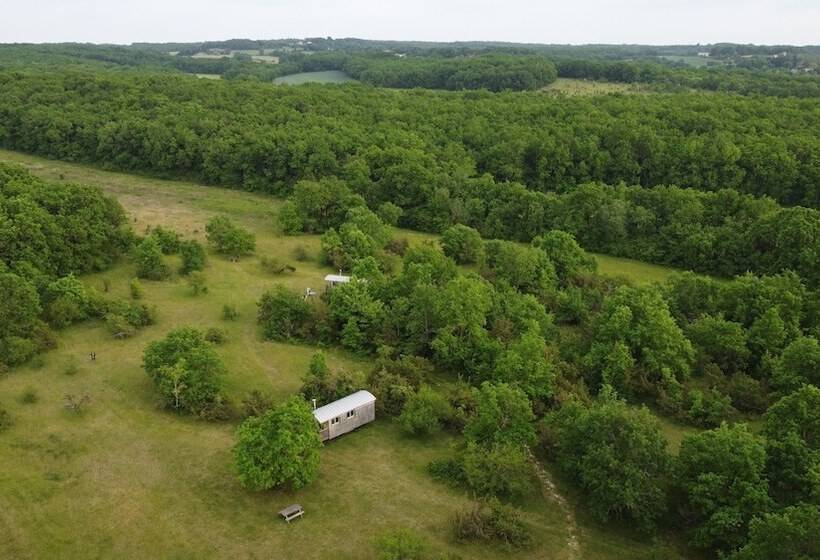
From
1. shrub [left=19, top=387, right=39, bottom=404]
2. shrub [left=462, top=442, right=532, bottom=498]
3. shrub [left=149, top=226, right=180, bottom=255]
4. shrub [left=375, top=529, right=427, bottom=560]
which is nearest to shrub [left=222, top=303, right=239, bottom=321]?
shrub [left=19, top=387, right=39, bottom=404]

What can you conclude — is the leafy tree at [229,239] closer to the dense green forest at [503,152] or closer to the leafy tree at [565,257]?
the dense green forest at [503,152]

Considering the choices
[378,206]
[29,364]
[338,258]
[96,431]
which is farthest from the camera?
[378,206]

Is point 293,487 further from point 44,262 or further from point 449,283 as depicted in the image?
point 44,262

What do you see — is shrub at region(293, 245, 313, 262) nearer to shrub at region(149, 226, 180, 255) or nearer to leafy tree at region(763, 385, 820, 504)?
shrub at region(149, 226, 180, 255)

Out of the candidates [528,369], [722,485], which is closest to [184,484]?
[528,369]

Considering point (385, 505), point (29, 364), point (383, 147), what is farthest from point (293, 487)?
point (383, 147)

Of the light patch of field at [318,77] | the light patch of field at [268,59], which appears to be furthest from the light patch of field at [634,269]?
the light patch of field at [268,59]
